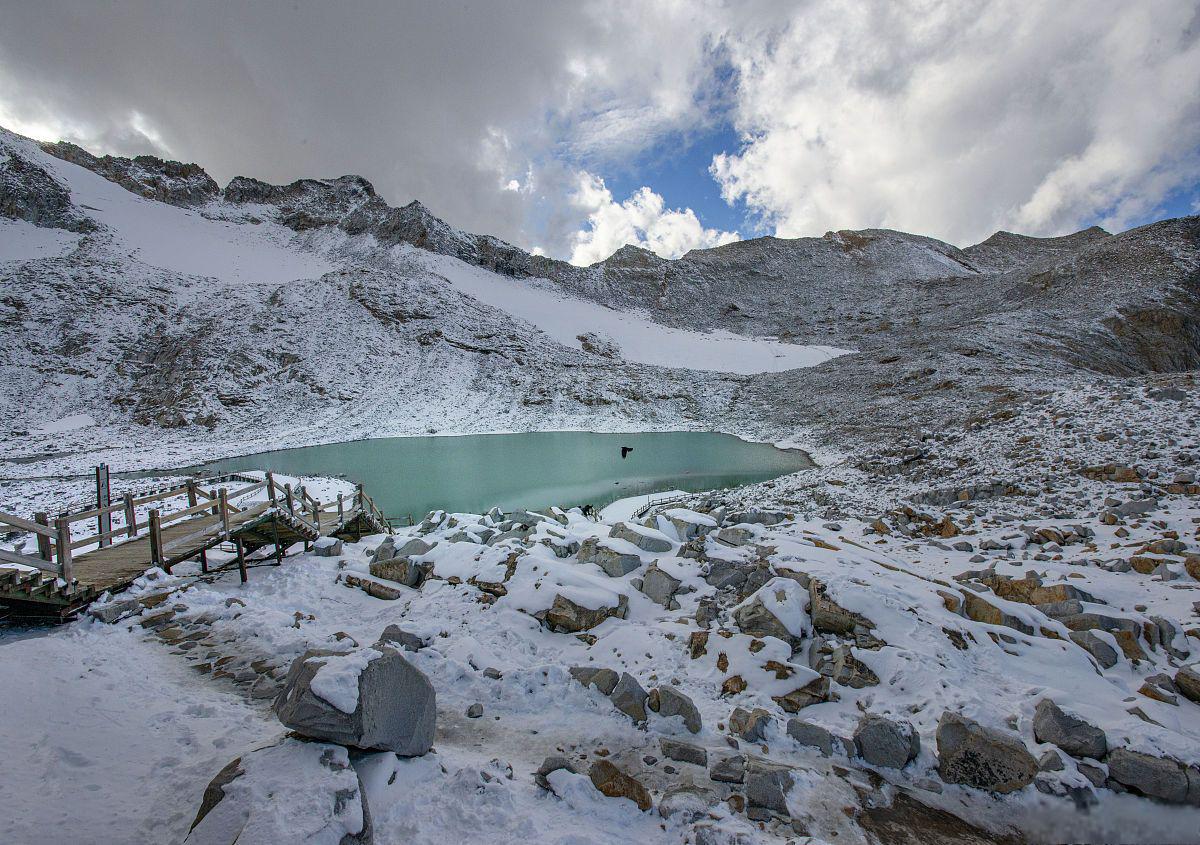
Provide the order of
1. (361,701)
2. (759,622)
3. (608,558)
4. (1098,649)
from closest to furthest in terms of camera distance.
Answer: (361,701) → (1098,649) → (759,622) → (608,558)

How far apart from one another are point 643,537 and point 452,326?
62.9m

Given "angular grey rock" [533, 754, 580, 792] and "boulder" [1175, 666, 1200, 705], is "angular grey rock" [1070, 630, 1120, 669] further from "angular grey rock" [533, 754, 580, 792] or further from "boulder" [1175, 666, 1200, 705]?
"angular grey rock" [533, 754, 580, 792]

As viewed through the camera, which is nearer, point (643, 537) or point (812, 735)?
point (812, 735)

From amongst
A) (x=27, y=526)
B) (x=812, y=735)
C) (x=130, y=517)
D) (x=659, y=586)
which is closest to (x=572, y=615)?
(x=659, y=586)

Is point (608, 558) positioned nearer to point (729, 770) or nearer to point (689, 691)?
point (689, 691)

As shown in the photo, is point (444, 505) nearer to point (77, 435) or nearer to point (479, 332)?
point (77, 435)

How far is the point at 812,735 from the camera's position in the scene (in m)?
5.21

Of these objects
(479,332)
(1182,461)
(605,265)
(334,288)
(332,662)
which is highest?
(605,265)

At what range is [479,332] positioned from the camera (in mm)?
67375

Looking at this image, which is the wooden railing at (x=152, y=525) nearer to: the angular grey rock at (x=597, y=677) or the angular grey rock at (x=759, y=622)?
the angular grey rock at (x=597, y=677)

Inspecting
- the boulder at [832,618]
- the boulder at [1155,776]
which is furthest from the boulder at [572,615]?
the boulder at [1155,776]

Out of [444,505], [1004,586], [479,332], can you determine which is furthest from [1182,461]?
[479,332]

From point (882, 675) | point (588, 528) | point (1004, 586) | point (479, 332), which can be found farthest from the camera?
point (479, 332)

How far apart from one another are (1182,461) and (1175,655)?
10745mm
